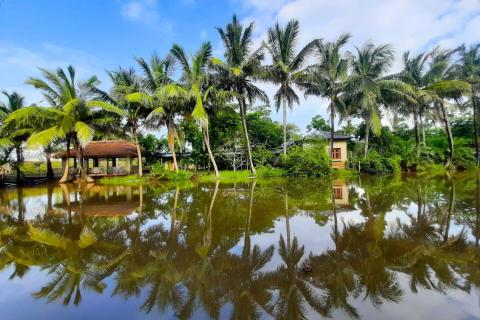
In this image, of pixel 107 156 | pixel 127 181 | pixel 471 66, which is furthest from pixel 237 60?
pixel 471 66

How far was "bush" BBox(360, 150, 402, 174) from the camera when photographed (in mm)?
23828

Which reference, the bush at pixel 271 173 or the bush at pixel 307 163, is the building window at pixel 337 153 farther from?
the bush at pixel 271 173

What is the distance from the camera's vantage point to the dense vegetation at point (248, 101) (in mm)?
19062

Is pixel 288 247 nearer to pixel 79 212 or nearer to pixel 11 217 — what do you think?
pixel 79 212

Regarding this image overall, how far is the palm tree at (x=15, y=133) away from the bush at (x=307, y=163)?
17.5 m

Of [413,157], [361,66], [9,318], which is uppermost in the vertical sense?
[361,66]

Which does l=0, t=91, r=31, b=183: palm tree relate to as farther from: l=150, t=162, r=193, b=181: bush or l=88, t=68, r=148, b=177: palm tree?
l=150, t=162, r=193, b=181: bush

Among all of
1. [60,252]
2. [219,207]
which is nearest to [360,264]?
[60,252]

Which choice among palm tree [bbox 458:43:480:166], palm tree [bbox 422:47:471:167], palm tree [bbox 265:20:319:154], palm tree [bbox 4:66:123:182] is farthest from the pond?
palm tree [bbox 458:43:480:166]

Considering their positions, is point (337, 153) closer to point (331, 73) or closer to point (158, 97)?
point (331, 73)

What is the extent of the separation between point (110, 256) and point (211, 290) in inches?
91.0

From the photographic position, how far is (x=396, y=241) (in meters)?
5.43

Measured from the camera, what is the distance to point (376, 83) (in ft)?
71.7

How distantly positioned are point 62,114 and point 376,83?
21035 mm
